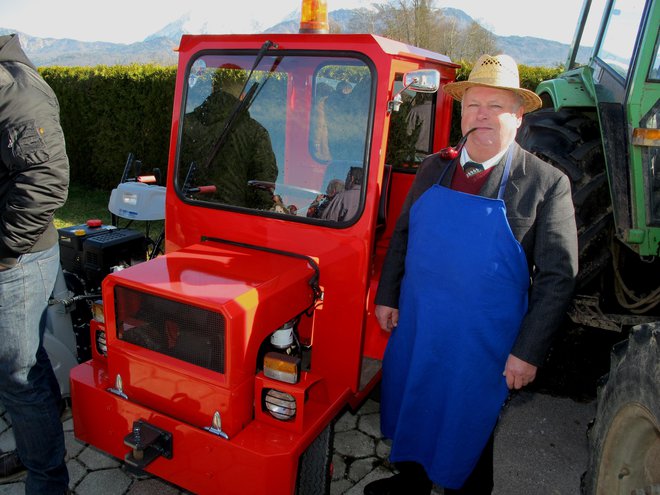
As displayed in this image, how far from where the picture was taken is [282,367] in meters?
1.94

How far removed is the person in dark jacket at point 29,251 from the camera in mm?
1917

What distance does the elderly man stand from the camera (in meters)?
1.92

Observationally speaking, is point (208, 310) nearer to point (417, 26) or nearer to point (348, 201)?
point (348, 201)

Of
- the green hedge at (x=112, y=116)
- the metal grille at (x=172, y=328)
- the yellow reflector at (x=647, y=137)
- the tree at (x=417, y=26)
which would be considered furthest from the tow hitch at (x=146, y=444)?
the tree at (x=417, y=26)

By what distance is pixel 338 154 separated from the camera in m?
2.36

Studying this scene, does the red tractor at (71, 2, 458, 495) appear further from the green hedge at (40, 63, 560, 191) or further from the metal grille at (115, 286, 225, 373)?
the green hedge at (40, 63, 560, 191)

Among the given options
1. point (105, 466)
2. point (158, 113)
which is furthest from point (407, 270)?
point (158, 113)

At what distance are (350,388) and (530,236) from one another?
3.37 feet

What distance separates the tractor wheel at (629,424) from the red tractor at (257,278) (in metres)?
0.98

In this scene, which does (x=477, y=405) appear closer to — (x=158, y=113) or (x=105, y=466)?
(x=105, y=466)

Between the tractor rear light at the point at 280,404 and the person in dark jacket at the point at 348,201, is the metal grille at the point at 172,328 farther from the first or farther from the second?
the person in dark jacket at the point at 348,201

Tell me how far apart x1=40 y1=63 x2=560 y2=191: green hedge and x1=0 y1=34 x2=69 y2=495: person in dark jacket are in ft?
22.4

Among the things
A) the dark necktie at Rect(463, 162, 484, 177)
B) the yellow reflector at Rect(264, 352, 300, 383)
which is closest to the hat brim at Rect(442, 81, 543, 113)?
the dark necktie at Rect(463, 162, 484, 177)

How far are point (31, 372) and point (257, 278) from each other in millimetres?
1018
